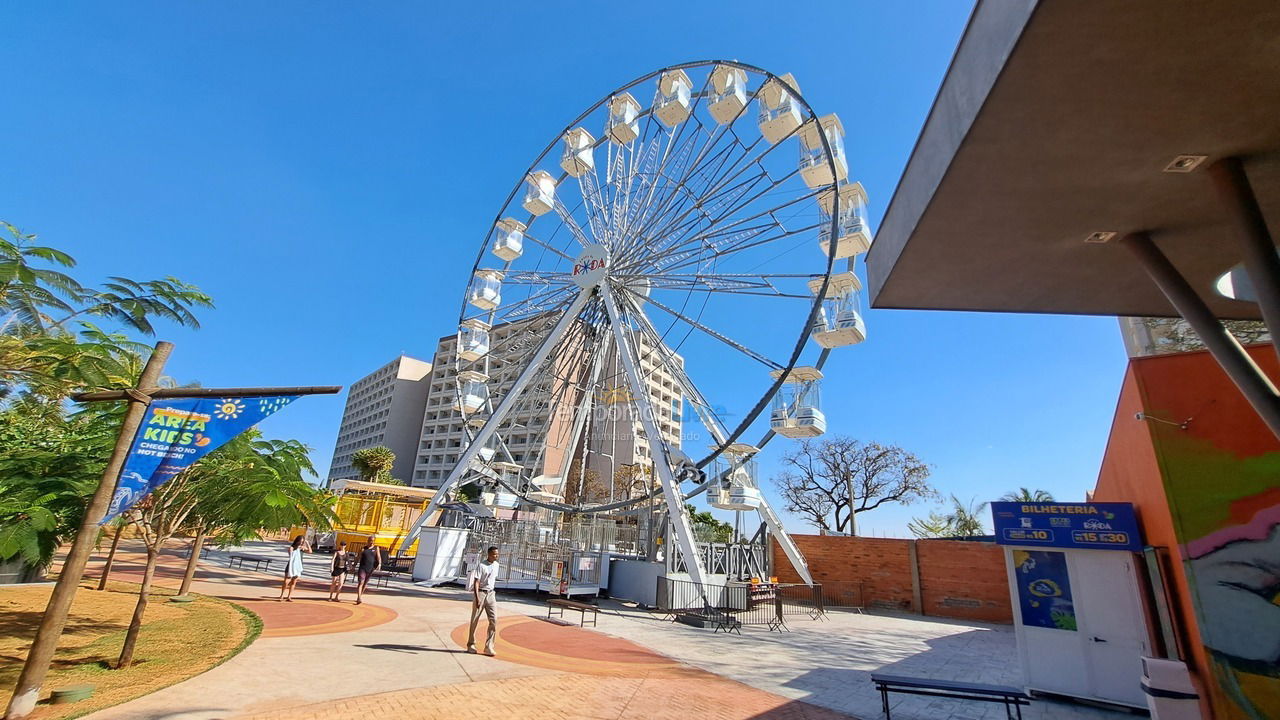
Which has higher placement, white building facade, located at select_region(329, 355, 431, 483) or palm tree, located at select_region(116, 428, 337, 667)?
white building facade, located at select_region(329, 355, 431, 483)

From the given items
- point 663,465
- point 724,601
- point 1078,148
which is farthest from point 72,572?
point 724,601

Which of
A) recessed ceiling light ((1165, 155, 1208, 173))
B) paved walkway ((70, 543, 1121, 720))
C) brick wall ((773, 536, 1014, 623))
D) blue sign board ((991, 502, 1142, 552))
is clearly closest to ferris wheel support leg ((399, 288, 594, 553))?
paved walkway ((70, 543, 1121, 720))

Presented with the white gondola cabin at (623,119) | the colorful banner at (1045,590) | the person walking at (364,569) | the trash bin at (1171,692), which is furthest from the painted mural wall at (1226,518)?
the white gondola cabin at (623,119)

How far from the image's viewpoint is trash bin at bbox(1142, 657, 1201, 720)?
6.23 m

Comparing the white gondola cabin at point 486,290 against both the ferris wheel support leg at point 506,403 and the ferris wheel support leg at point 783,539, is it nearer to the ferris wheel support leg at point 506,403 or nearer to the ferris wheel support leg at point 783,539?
the ferris wheel support leg at point 506,403

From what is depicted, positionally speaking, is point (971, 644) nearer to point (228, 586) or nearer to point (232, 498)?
point (232, 498)

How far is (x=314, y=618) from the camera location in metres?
11.7

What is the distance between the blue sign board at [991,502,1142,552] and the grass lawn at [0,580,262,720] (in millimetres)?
11935

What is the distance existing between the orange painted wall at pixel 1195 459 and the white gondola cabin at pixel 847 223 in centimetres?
896

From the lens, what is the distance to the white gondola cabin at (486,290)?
23781mm

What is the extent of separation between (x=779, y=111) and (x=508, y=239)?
1238 cm

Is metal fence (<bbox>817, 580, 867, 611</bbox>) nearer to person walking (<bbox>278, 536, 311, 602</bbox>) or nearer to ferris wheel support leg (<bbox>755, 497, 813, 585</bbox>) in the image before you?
ferris wheel support leg (<bbox>755, 497, 813, 585</bbox>)

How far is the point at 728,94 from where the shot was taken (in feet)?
59.8

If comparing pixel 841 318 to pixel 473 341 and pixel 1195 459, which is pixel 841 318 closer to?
pixel 1195 459
